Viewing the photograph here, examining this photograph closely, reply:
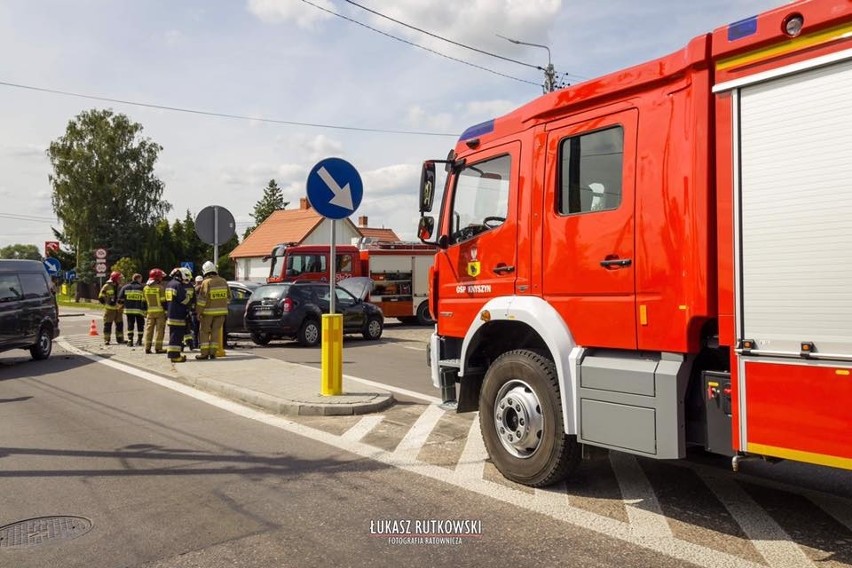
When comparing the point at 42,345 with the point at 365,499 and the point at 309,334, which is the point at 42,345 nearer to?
the point at 309,334

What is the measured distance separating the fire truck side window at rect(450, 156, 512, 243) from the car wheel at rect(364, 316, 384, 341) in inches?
446

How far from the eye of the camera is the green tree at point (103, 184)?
51250 millimetres

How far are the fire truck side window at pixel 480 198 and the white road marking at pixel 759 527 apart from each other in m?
2.52

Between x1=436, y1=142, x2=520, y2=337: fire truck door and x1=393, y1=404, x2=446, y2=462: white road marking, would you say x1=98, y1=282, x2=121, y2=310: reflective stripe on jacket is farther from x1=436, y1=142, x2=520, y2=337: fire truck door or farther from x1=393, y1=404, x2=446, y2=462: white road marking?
x1=436, y1=142, x2=520, y2=337: fire truck door

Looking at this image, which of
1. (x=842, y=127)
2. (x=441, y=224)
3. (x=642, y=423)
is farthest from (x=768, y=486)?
(x=441, y=224)

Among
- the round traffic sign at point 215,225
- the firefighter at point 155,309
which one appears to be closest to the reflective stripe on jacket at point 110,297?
the firefighter at point 155,309

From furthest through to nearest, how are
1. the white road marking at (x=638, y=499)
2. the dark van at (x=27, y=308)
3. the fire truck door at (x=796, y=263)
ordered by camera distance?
the dark van at (x=27, y=308) → the white road marking at (x=638, y=499) → the fire truck door at (x=796, y=263)

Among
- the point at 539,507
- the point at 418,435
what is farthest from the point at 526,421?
the point at 418,435

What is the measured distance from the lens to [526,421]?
4965 mm

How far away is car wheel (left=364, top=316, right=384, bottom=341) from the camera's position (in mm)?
17141

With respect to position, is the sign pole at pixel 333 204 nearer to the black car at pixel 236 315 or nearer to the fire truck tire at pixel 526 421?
the fire truck tire at pixel 526 421

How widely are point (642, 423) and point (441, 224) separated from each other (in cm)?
264

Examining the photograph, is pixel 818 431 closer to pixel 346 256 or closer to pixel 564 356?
pixel 564 356

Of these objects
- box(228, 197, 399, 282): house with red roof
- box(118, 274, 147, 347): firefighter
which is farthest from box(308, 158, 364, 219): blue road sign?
box(228, 197, 399, 282): house with red roof
